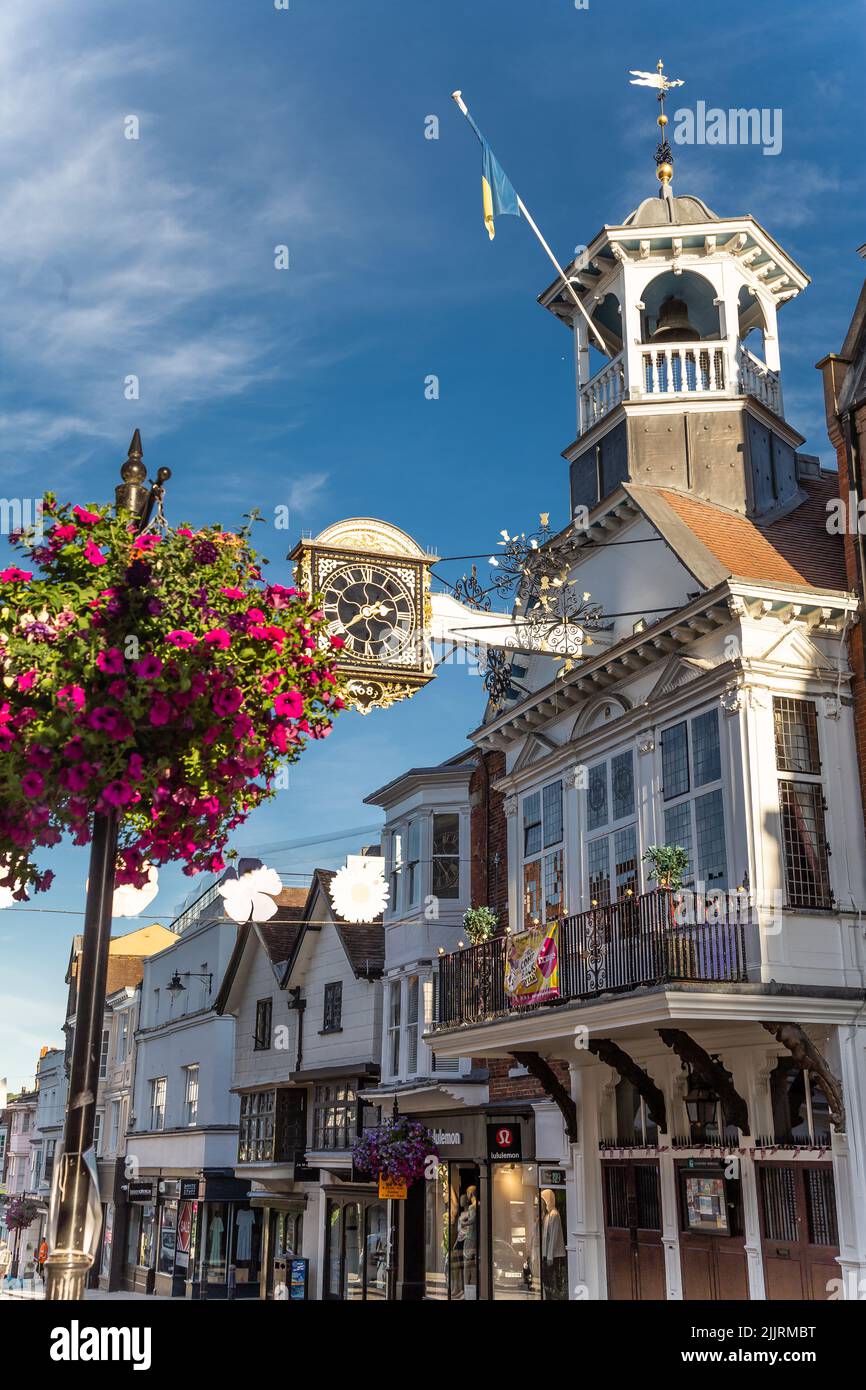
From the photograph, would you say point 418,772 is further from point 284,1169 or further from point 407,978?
point 284,1169

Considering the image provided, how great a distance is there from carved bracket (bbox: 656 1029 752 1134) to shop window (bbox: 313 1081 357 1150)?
1529 centimetres

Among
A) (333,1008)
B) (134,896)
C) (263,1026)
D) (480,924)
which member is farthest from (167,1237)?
(134,896)

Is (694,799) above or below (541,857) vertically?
below

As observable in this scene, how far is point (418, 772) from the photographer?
26766mm

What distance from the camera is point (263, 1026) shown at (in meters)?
36.3

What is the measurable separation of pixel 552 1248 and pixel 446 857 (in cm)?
869

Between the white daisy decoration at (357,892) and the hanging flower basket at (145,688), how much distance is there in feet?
21.0

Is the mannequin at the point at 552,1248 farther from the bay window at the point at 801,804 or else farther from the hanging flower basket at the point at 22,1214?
the hanging flower basket at the point at 22,1214

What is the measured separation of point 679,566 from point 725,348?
15.0ft

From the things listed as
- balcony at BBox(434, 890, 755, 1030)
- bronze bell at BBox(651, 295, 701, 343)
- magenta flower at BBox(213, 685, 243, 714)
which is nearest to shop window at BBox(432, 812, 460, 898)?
balcony at BBox(434, 890, 755, 1030)

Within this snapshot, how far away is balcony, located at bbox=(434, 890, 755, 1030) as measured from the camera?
48.0ft

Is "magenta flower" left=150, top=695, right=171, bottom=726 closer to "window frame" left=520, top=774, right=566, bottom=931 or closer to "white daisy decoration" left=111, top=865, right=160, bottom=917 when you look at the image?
"white daisy decoration" left=111, top=865, right=160, bottom=917

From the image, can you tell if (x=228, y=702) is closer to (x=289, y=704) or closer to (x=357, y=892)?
(x=289, y=704)
